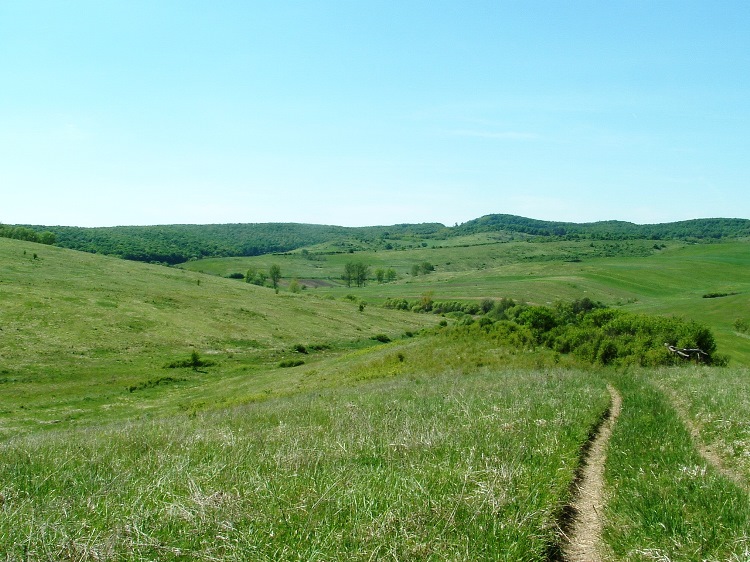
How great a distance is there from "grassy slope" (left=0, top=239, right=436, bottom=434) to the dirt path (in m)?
30.0

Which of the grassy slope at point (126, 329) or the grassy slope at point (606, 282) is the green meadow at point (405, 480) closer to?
the grassy slope at point (126, 329)

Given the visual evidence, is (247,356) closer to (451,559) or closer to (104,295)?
(104,295)

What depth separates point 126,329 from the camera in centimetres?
6494

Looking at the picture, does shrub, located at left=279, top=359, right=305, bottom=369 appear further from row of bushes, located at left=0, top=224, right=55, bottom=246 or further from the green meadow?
row of bushes, located at left=0, top=224, right=55, bottom=246

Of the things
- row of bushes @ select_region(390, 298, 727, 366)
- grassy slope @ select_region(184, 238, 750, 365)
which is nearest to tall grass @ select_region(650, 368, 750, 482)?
row of bushes @ select_region(390, 298, 727, 366)

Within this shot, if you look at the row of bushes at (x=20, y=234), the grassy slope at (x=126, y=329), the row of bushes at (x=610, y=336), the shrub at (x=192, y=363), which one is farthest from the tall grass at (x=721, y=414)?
the row of bushes at (x=20, y=234)

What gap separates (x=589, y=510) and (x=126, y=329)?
66.3m

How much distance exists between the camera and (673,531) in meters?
5.67

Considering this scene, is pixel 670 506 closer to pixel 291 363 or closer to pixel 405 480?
pixel 405 480

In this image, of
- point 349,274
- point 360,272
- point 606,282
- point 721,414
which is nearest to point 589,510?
point 721,414

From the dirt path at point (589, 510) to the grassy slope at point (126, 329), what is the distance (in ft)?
98.3

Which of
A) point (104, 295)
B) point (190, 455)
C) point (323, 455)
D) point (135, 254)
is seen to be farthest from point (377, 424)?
point (135, 254)

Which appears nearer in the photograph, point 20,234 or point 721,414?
point 721,414

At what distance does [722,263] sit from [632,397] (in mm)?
190755
